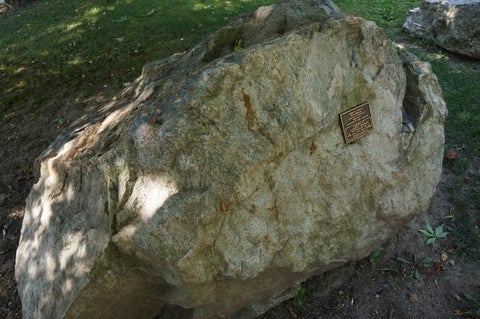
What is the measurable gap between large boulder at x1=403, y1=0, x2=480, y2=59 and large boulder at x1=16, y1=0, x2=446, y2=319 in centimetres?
490

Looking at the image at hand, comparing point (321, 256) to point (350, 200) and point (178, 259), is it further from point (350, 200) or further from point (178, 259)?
point (178, 259)

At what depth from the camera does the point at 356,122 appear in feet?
13.0

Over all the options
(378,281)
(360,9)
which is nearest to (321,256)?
(378,281)

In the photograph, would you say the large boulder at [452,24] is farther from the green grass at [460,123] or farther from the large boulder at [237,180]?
the large boulder at [237,180]

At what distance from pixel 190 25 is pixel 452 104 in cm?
633

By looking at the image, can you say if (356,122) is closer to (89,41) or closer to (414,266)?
(414,266)

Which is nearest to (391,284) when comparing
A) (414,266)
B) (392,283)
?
(392,283)

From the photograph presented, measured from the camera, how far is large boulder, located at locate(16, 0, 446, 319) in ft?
10.9

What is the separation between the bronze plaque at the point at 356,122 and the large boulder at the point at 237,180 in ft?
0.28

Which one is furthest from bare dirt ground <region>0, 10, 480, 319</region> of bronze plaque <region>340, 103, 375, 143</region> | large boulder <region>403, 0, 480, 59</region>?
large boulder <region>403, 0, 480, 59</region>

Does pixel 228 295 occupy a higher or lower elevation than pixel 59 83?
higher

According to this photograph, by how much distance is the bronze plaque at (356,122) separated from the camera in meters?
3.90

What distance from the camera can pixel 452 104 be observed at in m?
7.05

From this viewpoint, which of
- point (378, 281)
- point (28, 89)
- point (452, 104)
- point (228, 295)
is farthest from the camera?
point (28, 89)
